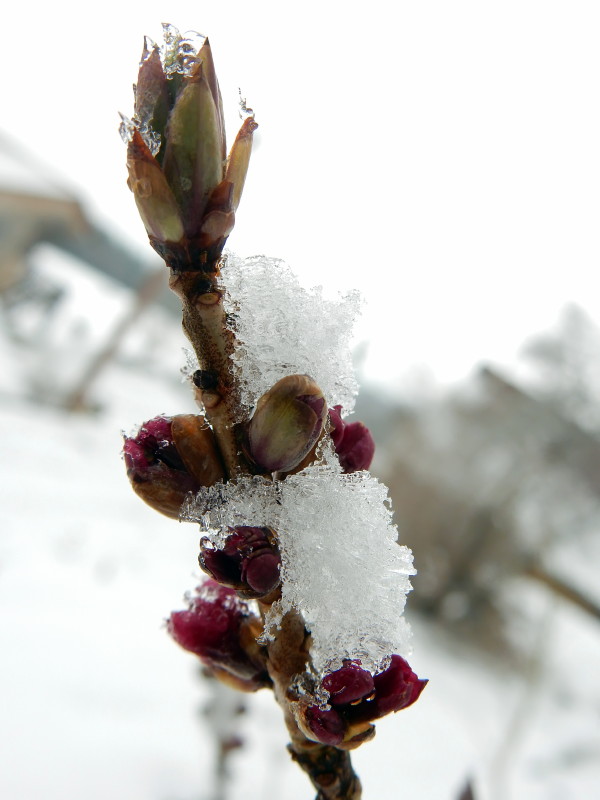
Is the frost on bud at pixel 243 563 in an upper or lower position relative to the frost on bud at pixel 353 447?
lower

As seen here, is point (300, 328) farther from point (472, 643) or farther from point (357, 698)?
point (472, 643)

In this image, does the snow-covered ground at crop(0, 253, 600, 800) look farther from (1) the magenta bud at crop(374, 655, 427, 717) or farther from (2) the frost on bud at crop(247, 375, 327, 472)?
(2) the frost on bud at crop(247, 375, 327, 472)

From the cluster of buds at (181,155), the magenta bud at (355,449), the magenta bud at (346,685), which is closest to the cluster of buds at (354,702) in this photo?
the magenta bud at (346,685)

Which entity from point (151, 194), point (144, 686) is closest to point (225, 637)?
point (151, 194)

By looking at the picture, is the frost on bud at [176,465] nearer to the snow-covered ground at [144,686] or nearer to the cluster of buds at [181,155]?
the cluster of buds at [181,155]

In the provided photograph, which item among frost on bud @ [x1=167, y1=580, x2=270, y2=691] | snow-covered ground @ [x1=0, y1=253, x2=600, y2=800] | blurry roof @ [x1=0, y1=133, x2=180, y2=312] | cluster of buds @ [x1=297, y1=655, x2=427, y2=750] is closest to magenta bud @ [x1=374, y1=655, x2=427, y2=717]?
cluster of buds @ [x1=297, y1=655, x2=427, y2=750]

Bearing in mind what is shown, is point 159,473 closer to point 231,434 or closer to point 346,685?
point 231,434
